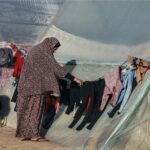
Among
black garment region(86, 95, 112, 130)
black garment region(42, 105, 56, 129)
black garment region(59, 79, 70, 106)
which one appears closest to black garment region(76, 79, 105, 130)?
black garment region(86, 95, 112, 130)

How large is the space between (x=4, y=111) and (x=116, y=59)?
2049 millimetres

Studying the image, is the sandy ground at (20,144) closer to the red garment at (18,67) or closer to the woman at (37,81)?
the woman at (37,81)

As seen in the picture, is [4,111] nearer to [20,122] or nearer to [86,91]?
[20,122]

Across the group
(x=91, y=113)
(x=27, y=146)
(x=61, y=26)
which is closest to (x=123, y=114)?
(x=91, y=113)

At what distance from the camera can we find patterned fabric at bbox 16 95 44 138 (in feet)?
25.3

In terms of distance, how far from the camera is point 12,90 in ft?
29.4

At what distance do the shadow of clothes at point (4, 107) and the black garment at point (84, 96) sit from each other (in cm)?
159

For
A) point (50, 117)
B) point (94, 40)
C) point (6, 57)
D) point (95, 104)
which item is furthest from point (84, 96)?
point (6, 57)

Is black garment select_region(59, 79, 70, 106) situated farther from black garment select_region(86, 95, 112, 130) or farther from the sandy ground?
the sandy ground

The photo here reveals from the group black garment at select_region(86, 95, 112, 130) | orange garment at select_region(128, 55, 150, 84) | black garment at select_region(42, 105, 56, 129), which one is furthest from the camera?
black garment at select_region(42, 105, 56, 129)

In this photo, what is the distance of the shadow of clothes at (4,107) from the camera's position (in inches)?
351

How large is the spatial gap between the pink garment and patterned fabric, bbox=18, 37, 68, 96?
567mm

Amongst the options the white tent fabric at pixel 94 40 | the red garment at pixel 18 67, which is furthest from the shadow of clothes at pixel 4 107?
the red garment at pixel 18 67

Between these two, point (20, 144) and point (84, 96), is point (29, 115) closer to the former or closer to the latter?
point (20, 144)
